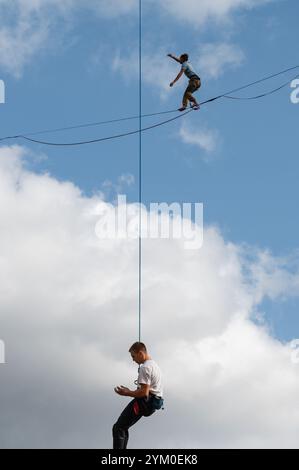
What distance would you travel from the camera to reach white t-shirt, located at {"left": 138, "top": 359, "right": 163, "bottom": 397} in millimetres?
8461

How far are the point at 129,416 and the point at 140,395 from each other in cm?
35

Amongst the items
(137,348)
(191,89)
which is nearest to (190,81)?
(191,89)

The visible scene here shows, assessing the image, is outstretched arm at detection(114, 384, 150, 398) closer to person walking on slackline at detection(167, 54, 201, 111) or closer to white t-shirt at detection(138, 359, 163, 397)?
white t-shirt at detection(138, 359, 163, 397)

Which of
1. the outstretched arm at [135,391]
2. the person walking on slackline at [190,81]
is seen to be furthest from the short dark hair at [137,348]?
the person walking on slackline at [190,81]

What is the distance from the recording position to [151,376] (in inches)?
335

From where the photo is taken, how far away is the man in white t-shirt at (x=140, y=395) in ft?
27.7

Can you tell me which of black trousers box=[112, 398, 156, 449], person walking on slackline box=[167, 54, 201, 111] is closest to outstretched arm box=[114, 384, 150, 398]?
black trousers box=[112, 398, 156, 449]

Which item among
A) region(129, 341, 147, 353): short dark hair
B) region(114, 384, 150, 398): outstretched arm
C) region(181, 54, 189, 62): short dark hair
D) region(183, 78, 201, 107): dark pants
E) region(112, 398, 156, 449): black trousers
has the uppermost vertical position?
Answer: region(181, 54, 189, 62): short dark hair

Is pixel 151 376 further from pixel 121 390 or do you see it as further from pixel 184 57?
pixel 184 57
